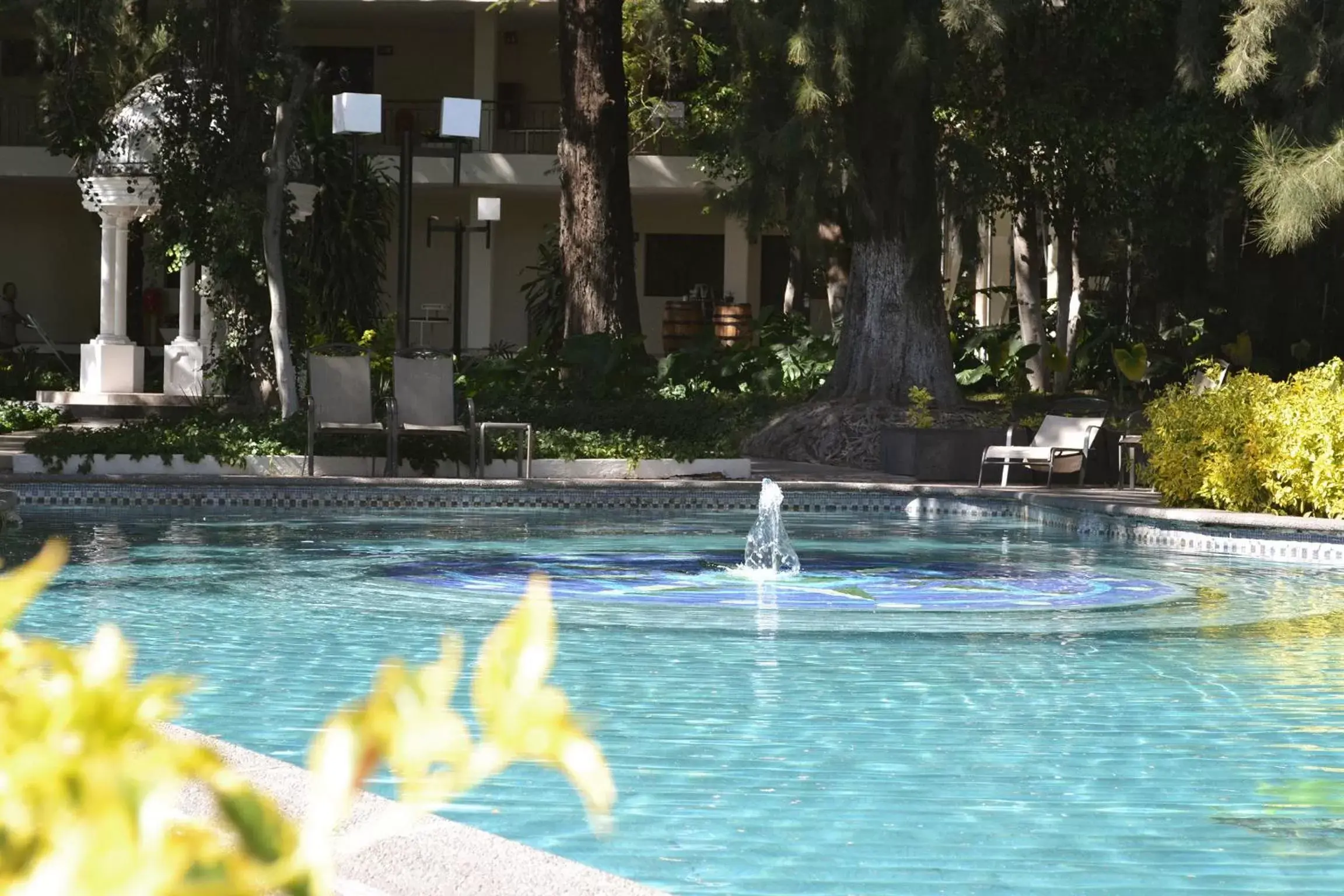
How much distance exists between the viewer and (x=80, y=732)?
63cm

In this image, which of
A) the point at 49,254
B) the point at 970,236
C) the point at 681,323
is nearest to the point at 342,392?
the point at 970,236

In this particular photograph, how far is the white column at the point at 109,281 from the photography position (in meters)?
21.2

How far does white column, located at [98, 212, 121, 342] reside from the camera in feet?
69.5

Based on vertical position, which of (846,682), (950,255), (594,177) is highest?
(594,177)

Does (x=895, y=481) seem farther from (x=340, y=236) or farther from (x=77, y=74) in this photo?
(x=340, y=236)

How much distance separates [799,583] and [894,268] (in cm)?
779

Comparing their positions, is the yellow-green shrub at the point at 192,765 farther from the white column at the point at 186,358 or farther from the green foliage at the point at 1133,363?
the white column at the point at 186,358

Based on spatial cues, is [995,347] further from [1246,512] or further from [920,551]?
[920,551]

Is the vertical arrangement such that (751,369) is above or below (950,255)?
below

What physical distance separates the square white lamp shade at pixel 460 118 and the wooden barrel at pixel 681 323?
37.6 ft

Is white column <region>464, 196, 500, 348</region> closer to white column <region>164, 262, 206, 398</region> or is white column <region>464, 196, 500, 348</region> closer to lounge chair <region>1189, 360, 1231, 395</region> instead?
white column <region>164, 262, 206, 398</region>

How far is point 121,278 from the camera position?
21438 mm

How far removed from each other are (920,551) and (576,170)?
9172mm

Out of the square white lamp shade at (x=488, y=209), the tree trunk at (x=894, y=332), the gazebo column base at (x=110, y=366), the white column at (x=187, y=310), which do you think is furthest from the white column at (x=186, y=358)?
the tree trunk at (x=894, y=332)
